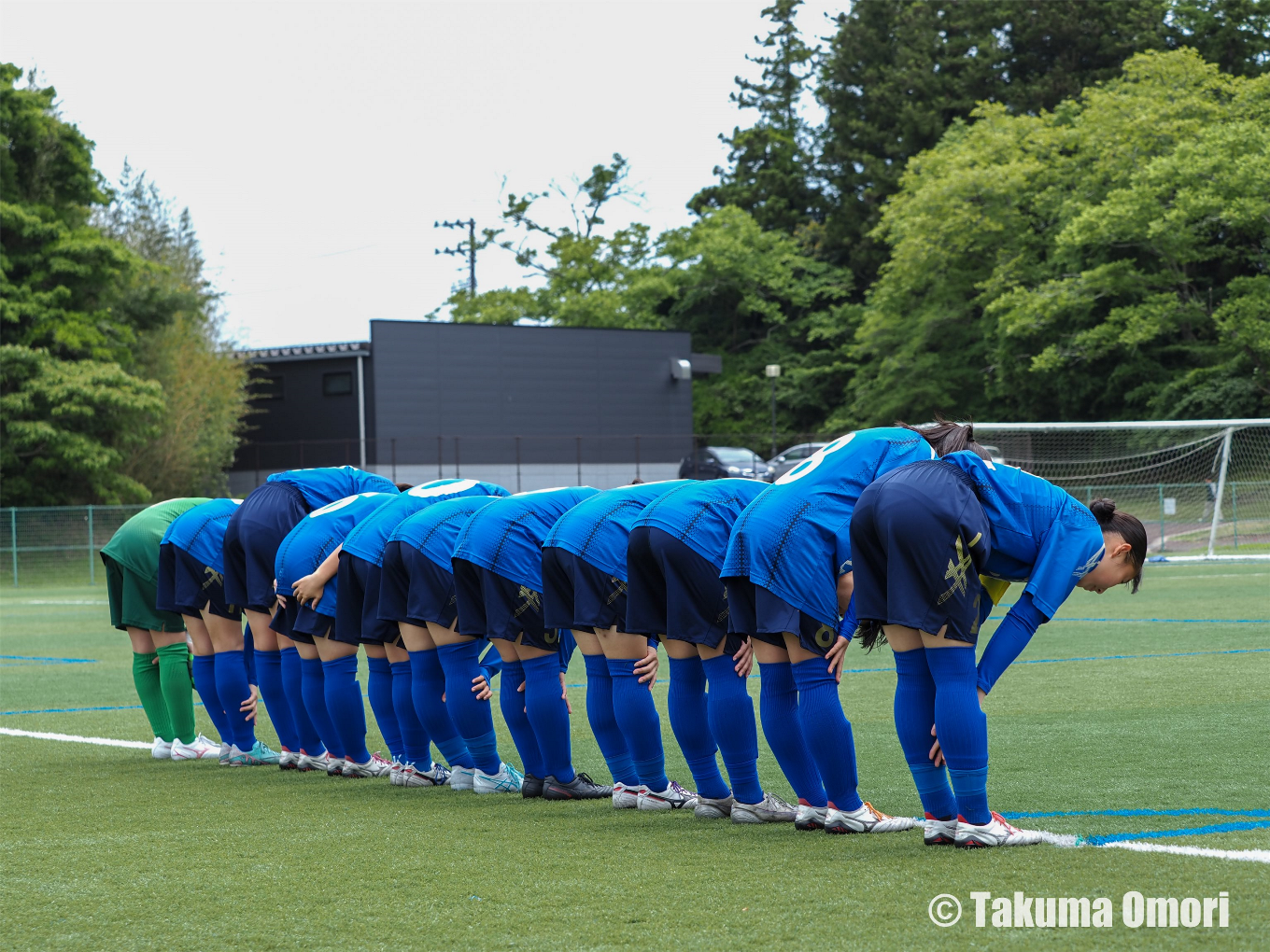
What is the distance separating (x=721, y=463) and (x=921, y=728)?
135 ft

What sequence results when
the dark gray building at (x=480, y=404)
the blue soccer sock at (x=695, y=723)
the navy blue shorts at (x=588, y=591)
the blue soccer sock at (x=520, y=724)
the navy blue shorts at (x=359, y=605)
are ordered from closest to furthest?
the blue soccer sock at (x=695, y=723)
the navy blue shorts at (x=588, y=591)
the blue soccer sock at (x=520, y=724)
the navy blue shorts at (x=359, y=605)
the dark gray building at (x=480, y=404)

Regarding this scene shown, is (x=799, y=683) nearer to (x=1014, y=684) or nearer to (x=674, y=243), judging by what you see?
(x=1014, y=684)

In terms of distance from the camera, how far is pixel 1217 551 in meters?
27.0

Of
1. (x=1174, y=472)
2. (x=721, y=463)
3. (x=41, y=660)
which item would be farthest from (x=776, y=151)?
(x=41, y=660)

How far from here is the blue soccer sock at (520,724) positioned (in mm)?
6535

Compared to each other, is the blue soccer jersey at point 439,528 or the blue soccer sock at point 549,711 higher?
the blue soccer jersey at point 439,528

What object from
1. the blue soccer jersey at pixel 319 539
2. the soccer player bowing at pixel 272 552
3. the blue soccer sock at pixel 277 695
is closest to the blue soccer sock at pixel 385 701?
the blue soccer jersey at pixel 319 539

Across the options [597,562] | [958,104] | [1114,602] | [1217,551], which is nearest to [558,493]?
[597,562]

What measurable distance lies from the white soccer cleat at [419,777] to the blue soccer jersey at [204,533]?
165 centimetres

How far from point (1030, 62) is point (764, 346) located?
50.1ft

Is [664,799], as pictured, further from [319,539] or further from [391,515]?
[319,539]

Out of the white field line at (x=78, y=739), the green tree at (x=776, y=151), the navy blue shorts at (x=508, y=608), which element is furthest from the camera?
the green tree at (x=776, y=151)

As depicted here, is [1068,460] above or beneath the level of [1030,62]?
beneath

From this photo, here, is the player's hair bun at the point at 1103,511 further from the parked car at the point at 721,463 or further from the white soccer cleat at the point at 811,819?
the parked car at the point at 721,463
